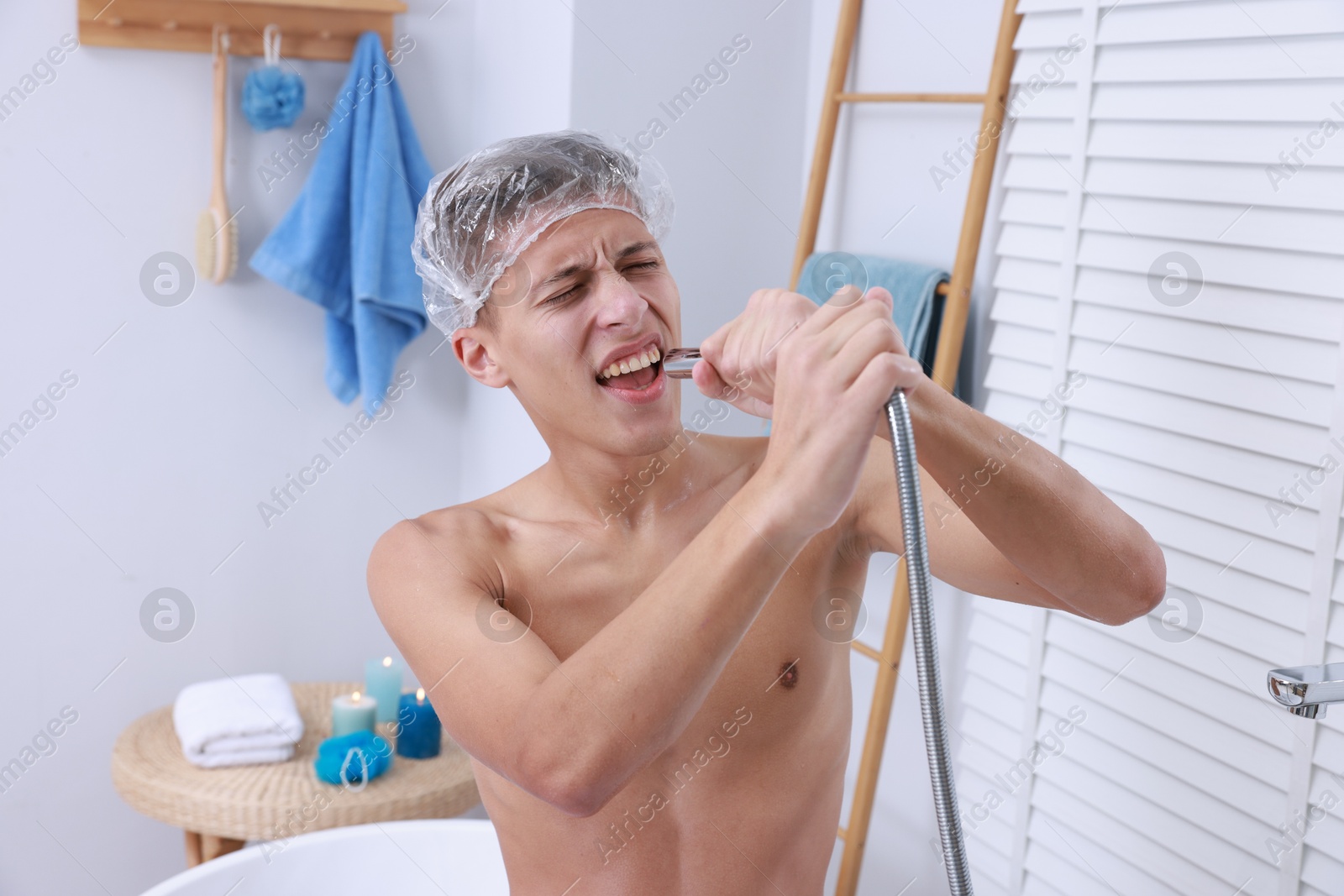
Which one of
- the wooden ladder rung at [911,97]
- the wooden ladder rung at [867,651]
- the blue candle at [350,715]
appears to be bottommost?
the blue candle at [350,715]

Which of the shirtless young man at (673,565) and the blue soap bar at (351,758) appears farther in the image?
the blue soap bar at (351,758)

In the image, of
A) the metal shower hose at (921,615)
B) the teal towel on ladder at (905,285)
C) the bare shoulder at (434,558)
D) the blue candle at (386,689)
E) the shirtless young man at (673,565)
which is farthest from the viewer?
the blue candle at (386,689)

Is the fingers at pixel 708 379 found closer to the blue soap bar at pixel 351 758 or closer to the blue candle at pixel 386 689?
the blue soap bar at pixel 351 758

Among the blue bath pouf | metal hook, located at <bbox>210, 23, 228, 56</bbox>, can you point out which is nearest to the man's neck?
the blue bath pouf

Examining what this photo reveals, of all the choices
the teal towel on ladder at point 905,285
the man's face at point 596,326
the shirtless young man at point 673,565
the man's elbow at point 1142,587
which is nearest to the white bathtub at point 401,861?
the shirtless young man at point 673,565

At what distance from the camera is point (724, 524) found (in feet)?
2.73

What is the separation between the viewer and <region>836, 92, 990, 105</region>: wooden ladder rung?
1.64m

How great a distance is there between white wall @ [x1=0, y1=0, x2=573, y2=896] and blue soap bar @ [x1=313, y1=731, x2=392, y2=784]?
489 mm

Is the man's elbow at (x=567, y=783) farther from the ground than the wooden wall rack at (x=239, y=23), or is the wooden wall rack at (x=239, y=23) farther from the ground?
the wooden wall rack at (x=239, y=23)

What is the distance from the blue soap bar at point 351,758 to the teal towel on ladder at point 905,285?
3.51 feet

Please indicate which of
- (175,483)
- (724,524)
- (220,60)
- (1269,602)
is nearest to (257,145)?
(220,60)

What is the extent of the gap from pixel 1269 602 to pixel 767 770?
1.88 feet

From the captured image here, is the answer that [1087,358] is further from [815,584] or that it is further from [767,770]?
[767,770]

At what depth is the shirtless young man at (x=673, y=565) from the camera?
2.71ft
